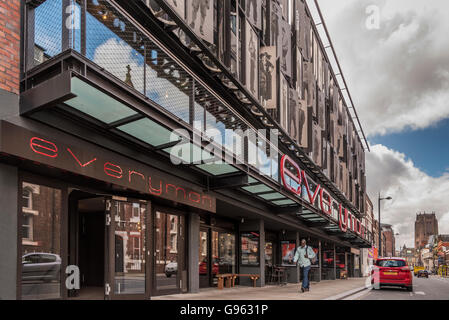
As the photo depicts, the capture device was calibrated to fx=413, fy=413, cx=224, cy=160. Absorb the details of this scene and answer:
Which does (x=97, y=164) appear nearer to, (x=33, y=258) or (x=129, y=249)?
(x=33, y=258)

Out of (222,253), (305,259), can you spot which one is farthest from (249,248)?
(305,259)

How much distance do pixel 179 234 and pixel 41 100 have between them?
7500mm

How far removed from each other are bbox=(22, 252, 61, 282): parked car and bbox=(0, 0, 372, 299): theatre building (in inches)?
0.8

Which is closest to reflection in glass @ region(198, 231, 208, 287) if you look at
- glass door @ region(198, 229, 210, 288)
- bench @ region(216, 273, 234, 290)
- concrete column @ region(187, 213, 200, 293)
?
glass door @ region(198, 229, 210, 288)

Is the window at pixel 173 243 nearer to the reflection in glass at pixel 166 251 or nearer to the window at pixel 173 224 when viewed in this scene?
the reflection in glass at pixel 166 251

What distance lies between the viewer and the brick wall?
754 cm

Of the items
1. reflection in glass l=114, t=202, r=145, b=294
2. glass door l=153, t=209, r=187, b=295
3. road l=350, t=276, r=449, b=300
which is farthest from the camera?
road l=350, t=276, r=449, b=300

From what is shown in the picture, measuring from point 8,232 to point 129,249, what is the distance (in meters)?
3.68

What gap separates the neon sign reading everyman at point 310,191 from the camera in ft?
55.3

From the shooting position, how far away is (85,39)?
736 cm

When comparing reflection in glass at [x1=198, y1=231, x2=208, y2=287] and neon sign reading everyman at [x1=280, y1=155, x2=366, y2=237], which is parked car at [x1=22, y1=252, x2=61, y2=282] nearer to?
reflection in glass at [x1=198, y1=231, x2=208, y2=287]

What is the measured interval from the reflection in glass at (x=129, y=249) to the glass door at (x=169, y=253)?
5.55 feet

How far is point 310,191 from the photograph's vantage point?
21.5 metres

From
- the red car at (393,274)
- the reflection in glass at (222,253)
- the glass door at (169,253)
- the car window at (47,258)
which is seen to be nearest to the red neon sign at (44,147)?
the car window at (47,258)
